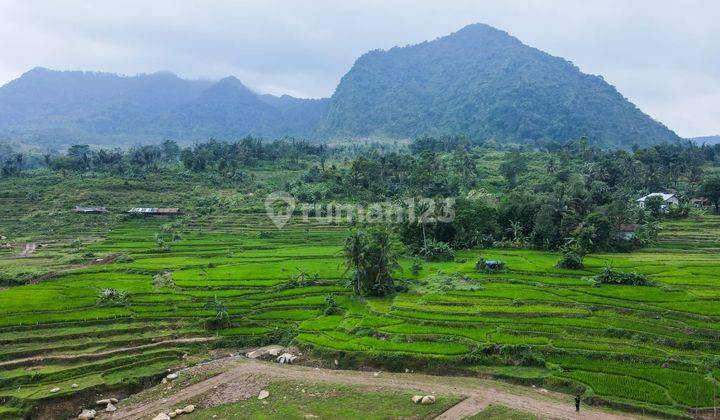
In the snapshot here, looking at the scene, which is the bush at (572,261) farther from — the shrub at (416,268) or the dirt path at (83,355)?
the dirt path at (83,355)

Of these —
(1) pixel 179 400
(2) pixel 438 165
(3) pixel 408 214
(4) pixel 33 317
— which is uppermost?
(2) pixel 438 165

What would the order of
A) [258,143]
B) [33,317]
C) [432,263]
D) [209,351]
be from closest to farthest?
[209,351]
[33,317]
[432,263]
[258,143]

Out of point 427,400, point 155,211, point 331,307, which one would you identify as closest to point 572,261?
point 331,307

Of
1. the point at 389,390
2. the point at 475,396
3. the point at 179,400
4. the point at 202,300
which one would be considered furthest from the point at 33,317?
the point at 475,396

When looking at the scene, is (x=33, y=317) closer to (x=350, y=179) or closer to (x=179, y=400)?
(x=179, y=400)

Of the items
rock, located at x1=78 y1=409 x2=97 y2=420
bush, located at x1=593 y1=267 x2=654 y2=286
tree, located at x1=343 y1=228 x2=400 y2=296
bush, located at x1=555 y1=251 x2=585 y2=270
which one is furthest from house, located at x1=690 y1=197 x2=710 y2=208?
rock, located at x1=78 y1=409 x2=97 y2=420

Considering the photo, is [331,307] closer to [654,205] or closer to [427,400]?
[427,400]
